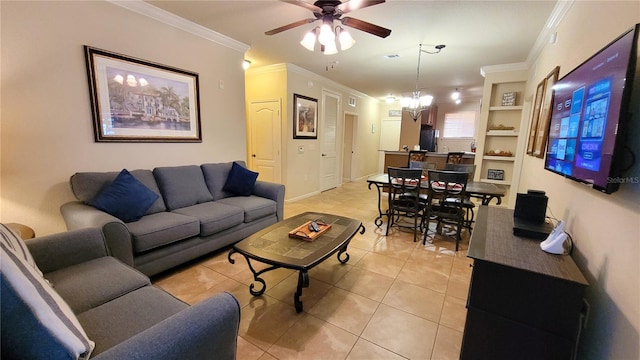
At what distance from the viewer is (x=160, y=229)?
215cm

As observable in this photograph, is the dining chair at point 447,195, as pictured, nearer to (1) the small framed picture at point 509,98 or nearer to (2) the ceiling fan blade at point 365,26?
(2) the ceiling fan blade at point 365,26

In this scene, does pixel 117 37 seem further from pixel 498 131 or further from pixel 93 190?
pixel 498 131

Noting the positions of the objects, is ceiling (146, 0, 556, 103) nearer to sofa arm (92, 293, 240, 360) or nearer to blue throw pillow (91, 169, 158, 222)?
blue throw pillow (91, 169, 158, 222)

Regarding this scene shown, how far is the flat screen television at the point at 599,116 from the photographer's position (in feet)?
3.32

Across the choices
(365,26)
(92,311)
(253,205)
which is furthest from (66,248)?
(365,26)

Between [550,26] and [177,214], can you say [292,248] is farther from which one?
[550,26]

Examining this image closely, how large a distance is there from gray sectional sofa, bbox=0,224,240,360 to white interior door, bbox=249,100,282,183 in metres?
3.39

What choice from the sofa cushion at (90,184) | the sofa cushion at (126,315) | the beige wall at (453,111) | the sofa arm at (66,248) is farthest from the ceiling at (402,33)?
the beige wall at (453,111)

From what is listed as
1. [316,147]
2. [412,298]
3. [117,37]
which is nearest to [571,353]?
[412,298]

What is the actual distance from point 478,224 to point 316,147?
4080mm

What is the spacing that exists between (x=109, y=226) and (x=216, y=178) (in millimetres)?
1440

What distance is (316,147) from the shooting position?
5.57 m

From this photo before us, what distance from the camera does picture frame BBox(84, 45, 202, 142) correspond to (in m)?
2.43

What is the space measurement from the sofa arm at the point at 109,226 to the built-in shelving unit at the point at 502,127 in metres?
5.24
